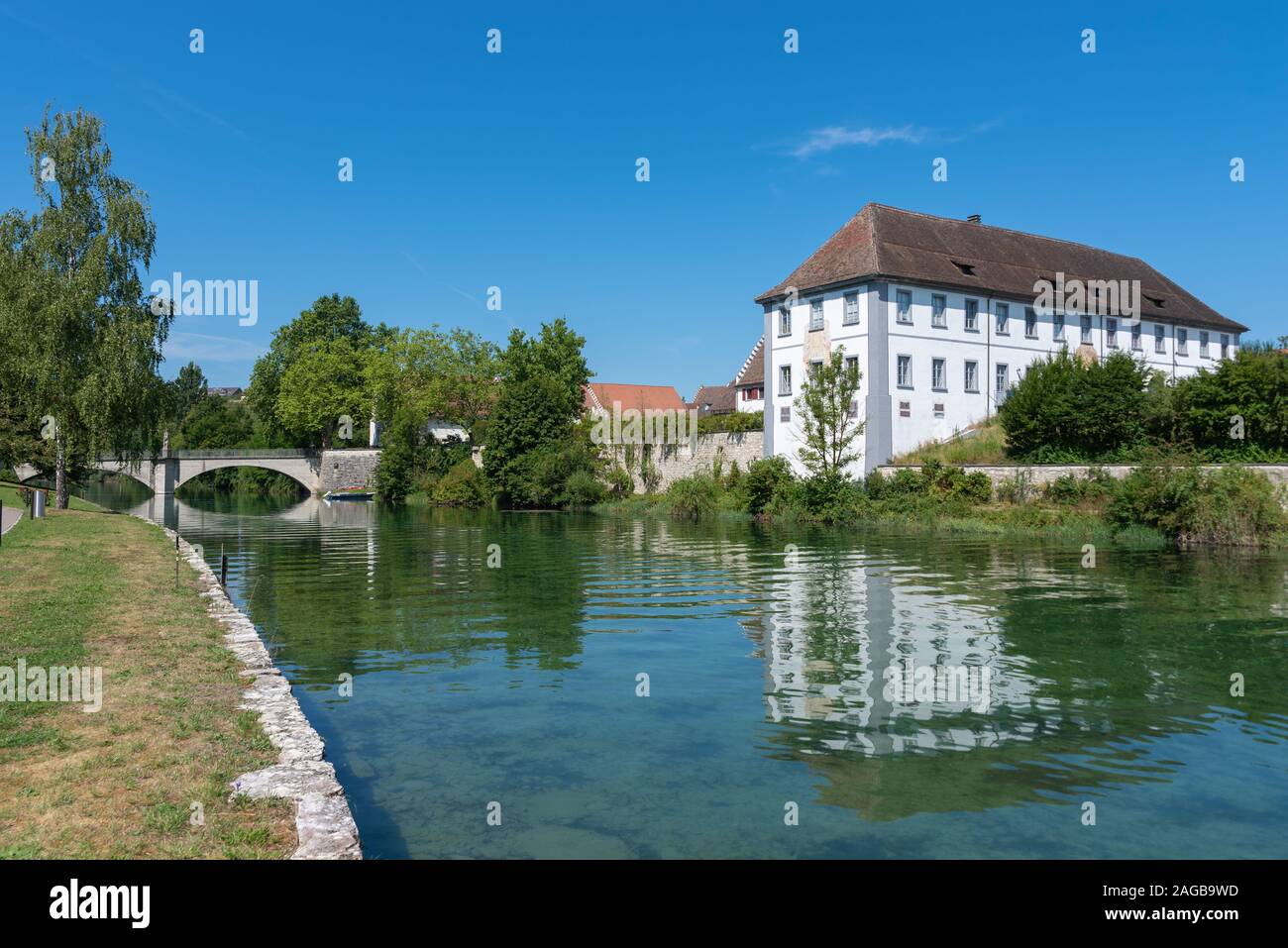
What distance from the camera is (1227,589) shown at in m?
19.7

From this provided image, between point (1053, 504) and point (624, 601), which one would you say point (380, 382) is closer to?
point (1053, 504)

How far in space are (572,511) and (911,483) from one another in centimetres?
2346

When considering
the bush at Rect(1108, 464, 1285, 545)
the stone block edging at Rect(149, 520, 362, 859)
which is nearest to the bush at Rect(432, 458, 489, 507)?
the bush at Rect(1108, 464, 1285, 545)

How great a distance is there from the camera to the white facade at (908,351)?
44.9 meters

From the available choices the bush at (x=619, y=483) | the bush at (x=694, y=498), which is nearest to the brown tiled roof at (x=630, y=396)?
the bush at (x=619, y=483)

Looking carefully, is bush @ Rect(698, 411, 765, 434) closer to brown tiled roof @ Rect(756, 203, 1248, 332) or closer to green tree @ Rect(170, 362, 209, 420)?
brown tiled roof @ Rect(756, 203, 1248, 332)

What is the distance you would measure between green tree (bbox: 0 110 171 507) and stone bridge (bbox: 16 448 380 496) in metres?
50.8

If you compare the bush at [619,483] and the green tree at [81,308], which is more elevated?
the green tree at [81,308]

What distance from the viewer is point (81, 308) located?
1384 inches

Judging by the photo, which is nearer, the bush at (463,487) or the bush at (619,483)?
the bush at (619,483)

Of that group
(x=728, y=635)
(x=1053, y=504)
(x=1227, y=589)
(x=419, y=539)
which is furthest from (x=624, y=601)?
(x=1053, y=504)

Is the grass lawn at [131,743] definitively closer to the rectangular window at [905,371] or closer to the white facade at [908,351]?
the white facade at [908,351]

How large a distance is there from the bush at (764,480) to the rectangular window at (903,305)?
919cm
